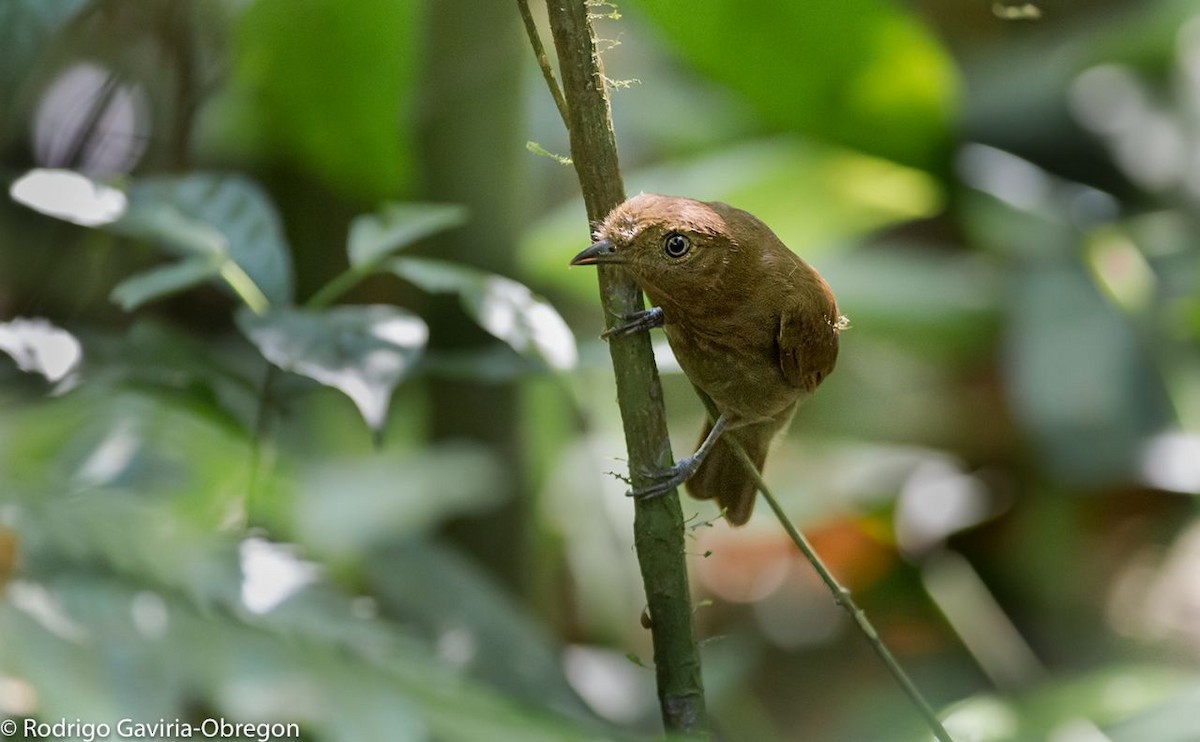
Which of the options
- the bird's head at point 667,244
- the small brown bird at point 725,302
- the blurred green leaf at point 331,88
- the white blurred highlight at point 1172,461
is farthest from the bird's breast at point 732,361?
the white blurred highlight at point 1172,461

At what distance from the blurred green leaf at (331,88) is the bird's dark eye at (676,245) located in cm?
107

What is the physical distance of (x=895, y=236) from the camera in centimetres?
539

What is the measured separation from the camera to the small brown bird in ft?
5.38

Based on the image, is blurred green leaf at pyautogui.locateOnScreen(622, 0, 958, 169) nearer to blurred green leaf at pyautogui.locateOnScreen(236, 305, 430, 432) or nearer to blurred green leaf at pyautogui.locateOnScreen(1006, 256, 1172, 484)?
blurred green leaf at pyautogui.locateOnScreen(1006, 256, 1172, 484)

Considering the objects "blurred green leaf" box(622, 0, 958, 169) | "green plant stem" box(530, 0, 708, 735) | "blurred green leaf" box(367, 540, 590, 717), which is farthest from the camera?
"blurred green leaf" box(622, 0, 958, 169)

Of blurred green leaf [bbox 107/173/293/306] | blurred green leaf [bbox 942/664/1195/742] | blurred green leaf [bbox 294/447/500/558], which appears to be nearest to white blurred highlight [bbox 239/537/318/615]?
blurred green leaf [bbox 107/173/293/306]

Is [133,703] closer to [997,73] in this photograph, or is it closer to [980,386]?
[980,386]

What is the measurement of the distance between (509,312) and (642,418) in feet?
1.74

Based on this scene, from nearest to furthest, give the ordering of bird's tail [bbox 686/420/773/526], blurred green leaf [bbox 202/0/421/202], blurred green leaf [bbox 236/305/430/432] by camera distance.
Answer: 1. blurred green leaf [bbox 236/305/430/432]
2. bird's tail [bbox 686/420/773/526]
3. blurred green leaf [bbox 202/0/421/202]

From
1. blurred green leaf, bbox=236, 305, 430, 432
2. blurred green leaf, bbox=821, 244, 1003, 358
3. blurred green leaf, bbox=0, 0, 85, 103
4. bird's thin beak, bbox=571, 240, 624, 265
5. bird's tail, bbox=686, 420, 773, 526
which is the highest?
blurred green leaf, bbox=821, 244, 1003, 358

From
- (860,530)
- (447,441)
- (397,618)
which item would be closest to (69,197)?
(397,618)

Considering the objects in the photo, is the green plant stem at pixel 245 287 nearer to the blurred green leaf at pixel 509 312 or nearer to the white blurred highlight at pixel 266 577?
the blurred green leaf at pixel 509 312

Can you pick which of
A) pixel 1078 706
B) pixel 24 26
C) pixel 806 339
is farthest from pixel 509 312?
pixel 1078 706

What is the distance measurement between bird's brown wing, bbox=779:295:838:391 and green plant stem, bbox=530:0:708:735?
408 millimetres
